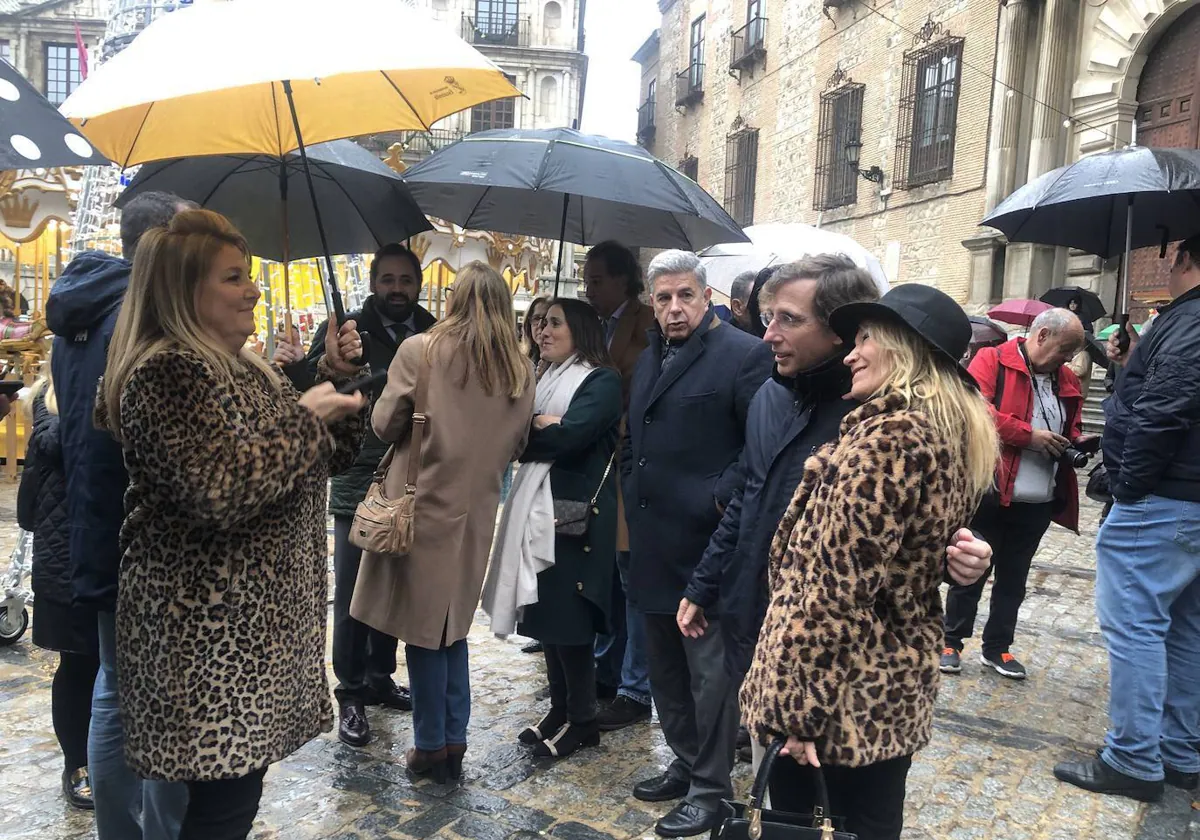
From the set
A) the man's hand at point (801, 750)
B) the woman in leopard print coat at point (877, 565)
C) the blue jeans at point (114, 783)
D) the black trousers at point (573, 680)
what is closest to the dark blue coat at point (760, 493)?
the woman in leopard print coat at point (877, 565)

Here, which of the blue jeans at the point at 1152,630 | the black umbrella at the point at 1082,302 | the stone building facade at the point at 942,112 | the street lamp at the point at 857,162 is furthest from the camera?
the street lamp at the point at 857,162

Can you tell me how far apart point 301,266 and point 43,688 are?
7682mm

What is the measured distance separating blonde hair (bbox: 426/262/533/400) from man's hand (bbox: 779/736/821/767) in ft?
5.96

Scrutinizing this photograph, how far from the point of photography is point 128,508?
7.13ft

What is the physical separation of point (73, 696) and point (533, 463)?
1.77 meters

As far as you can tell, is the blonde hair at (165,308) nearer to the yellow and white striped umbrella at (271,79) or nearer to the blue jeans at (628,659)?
the yellow and white striped umbrella at (271,79)

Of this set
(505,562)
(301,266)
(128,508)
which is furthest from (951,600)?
(301,266)

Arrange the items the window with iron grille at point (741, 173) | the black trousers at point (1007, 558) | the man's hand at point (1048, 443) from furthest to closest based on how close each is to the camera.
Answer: the window with iron grille at point (741, 173), the black trousers at point (1007, 558), the man's hand at point (1048, 443)

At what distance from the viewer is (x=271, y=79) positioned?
2.52 metres

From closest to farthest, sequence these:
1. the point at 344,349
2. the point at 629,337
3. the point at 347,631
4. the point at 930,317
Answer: the point at 930,317 → the point at 344,349 → the point at 347,631 → the point at 629,337

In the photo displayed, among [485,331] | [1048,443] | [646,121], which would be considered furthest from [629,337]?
[646,121]

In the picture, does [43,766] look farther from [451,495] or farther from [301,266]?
[301,266]

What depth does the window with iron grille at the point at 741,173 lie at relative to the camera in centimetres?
2420

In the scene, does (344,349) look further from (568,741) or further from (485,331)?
(568,741)
